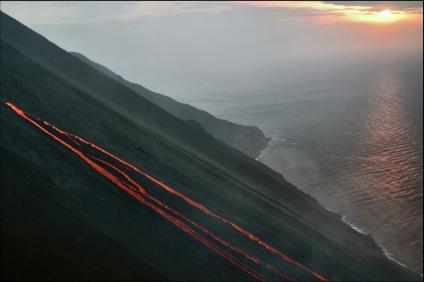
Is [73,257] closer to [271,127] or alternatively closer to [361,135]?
[361,135]

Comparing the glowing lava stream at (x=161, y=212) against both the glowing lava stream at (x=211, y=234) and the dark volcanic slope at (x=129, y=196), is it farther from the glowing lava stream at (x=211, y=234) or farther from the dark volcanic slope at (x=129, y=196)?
the glowing lava stream at (x=211, y=234)

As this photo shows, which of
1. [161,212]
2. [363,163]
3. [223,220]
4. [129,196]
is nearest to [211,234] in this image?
[223,220]

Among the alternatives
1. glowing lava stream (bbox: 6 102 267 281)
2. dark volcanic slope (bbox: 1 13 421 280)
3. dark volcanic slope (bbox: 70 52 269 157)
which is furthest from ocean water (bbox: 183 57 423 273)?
glowing lava stream (bbox: 6 102 267 281)

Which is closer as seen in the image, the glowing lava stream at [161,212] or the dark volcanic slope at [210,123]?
the glowing lava stream at [161,212]

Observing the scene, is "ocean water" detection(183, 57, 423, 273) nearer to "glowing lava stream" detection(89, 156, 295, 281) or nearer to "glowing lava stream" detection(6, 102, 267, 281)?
"glowing lava stream" detection(89, 156, 295, 281)

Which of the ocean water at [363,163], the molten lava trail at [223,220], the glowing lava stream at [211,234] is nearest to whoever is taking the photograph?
the glowing lava stream at [211,234]

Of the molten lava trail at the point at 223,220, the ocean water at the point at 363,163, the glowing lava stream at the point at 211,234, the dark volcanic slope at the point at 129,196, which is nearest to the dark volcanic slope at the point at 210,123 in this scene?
the ocean water at the point at 363,163
